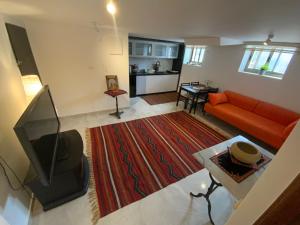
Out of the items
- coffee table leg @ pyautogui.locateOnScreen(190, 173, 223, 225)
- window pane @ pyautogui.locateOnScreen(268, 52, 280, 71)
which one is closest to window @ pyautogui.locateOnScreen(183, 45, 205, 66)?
window pane @ pyautogui.locateOnScreen(268, 52, 280, 71)

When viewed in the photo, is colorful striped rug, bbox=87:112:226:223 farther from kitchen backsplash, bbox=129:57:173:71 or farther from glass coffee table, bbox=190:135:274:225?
kitchen backsplash, bbox=129:57:173:71

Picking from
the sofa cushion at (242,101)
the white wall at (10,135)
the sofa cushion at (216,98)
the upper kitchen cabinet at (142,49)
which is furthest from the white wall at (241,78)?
the white wall at (10,135)

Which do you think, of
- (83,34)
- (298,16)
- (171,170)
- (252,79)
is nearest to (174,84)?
(252,79)

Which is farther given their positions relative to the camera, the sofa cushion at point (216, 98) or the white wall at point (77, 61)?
the sofa cushion at point (216, 98)

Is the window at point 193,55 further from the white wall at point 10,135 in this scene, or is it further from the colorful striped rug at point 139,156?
the white wall at point 10,135

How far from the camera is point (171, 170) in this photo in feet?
6.66

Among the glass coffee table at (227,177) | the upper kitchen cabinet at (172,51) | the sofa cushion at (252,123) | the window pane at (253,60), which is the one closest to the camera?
the glass coffee table at (227,177)

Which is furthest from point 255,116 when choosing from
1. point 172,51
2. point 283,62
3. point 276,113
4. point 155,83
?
point 172,51

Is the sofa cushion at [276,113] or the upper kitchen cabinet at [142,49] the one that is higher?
the upper kitchen cabinet at [142,49]

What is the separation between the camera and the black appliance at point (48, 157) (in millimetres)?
975

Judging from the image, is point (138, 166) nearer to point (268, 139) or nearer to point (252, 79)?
point (268, 139)

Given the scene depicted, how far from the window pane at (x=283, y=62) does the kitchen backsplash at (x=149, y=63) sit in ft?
11.6

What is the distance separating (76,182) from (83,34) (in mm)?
2794

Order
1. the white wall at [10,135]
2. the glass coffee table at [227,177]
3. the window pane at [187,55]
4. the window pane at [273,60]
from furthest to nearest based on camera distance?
the window pane at [187,55], the window pane at [273,60], the white wall at [10,135], the glass coffee table at [227,177]
